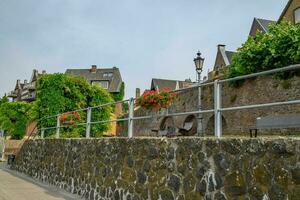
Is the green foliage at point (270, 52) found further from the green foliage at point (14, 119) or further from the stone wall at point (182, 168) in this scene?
the green foliage at point (14, 119)

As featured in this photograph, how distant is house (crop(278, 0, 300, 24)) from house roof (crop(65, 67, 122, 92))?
35.3 meters

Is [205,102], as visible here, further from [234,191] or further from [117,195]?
[234,191]

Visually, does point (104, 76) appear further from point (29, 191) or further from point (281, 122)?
point (281, 122)

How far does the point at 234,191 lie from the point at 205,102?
1503 cm

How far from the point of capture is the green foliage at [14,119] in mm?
45094

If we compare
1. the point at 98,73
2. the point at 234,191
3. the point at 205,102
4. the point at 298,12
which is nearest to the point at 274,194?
the point at 234,191

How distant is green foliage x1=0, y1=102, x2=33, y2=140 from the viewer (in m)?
45.1

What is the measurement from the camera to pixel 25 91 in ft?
238

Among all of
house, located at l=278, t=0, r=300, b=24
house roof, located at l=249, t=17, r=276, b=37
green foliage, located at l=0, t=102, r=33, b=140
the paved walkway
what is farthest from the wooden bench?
green foliage, located at l=0, t=102, r=33, b=140

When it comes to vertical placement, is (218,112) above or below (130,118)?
below

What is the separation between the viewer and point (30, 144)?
15977 mm

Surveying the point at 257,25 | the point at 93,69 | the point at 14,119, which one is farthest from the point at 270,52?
the point at 93,69

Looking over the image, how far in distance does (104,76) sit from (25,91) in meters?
21.7

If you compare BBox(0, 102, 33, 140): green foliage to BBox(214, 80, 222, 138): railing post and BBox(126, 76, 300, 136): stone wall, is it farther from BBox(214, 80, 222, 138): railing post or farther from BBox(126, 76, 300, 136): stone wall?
BBox(214, 80, 222, 138): railing post
